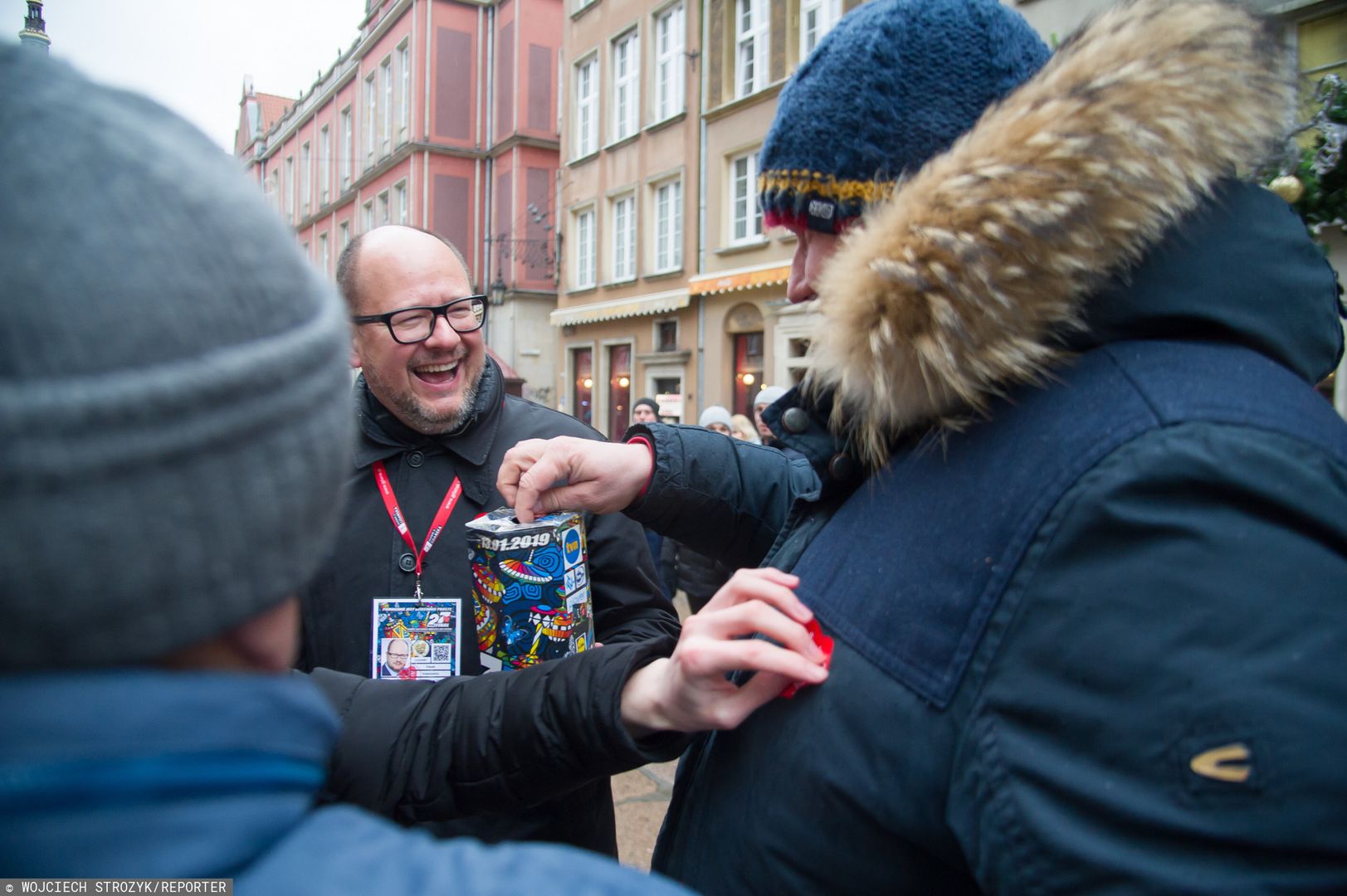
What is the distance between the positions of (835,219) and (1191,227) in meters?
0.41

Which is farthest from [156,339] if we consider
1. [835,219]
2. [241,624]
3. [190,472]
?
[835,219]

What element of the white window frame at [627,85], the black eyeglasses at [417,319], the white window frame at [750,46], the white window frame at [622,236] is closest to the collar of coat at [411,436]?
the black eyeglasses at [417,319]

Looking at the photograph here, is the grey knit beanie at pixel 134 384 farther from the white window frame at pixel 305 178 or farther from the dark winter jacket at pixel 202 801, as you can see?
the white window frame at pixel 305 178

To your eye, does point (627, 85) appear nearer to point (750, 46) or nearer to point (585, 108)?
point (585, 108)

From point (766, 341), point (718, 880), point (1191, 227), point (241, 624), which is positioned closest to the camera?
point (241, 624)

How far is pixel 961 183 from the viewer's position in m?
0.83

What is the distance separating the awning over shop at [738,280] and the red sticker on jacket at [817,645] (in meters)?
11.1

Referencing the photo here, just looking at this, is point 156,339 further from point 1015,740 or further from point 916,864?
point 916,864

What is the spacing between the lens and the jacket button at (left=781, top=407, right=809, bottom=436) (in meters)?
1.14

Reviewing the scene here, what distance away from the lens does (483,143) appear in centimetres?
2203

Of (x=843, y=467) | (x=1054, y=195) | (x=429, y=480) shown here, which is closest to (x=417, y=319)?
(x=429, y=480)

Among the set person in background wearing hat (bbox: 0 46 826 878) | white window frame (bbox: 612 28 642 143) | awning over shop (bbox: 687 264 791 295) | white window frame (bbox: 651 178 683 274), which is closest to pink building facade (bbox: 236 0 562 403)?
white window frame (bbox: 612 28 642 143)

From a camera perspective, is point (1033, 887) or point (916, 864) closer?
point (1033, 887)

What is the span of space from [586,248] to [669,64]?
14.1 feet
